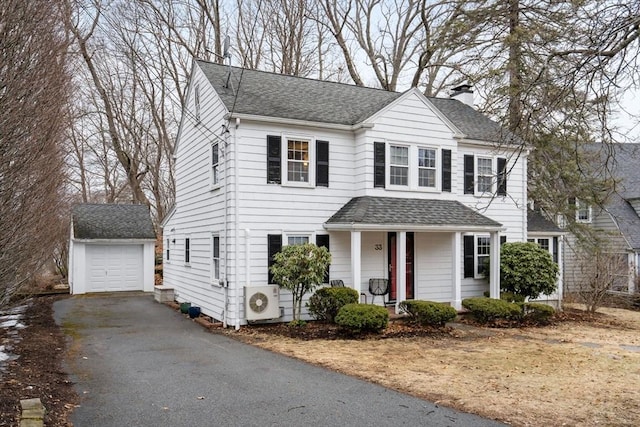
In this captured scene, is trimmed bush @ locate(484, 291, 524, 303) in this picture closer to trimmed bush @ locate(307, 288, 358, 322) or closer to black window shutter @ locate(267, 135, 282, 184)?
trimmed bush @ locate(307, 288, 358, 322)

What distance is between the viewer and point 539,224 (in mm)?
17516

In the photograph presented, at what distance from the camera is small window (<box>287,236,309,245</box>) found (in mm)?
12861

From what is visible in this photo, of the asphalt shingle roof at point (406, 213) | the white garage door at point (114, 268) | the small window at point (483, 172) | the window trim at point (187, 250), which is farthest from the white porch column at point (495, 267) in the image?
the white garage door at point (114, 268)

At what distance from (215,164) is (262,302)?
159 inches

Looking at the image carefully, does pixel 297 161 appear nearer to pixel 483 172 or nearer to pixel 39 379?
pixel 483 172

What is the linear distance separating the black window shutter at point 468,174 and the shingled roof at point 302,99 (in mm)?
737

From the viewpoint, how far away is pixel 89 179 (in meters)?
31.8

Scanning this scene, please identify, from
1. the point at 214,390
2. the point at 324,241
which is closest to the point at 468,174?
the point at 324,241

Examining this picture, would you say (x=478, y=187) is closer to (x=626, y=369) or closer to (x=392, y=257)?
(x=392, y=257)

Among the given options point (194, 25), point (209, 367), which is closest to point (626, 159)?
point (194, 25)

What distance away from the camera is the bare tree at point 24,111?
5812mm

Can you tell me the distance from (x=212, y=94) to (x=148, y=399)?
9.21 meters

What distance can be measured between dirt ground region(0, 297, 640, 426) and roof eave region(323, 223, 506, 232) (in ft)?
8.00

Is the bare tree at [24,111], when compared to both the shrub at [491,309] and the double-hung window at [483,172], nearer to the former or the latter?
the shrub at [491,309]
